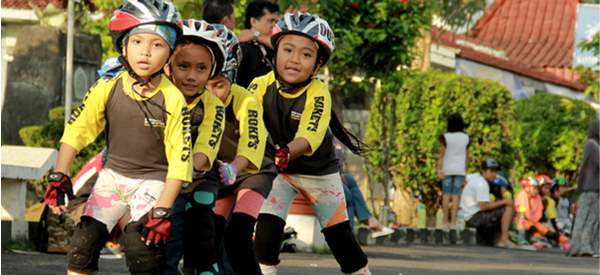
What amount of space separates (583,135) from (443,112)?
4.61 meters

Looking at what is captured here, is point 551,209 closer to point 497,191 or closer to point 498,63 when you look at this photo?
point 497,191

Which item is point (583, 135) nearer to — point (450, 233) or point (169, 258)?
point (450, 233)

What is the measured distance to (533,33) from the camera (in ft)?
114

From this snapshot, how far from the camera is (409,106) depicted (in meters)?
17.3

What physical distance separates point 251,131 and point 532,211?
37.4ft

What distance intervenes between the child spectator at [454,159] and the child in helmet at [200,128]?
31.2ft

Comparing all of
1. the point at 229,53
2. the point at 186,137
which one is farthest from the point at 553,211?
the point at 186,137

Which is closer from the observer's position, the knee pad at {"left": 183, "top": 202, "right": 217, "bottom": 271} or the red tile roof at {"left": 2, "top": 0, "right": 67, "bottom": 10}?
the knee pad at {"left": 183, "top": 202, "right": 217, "bottom": 271}

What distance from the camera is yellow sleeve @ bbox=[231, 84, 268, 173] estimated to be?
15.8ft

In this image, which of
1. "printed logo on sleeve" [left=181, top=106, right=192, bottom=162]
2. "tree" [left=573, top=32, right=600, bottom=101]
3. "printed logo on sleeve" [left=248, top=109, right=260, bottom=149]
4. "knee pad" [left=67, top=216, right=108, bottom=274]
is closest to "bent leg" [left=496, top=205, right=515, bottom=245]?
"tree" [left=573, top=32, right=600, bottom=101]

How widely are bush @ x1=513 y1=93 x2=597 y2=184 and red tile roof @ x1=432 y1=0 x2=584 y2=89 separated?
32.7ft

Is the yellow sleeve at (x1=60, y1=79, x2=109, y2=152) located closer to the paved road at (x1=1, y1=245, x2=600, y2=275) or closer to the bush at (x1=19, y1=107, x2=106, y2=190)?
the paved road at (x1=1, y1=245, x2=600, y2=275)

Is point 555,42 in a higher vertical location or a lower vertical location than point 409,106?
higher

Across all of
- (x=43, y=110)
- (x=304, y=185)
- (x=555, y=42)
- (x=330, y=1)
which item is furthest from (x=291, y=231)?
(x=555, y=42)
